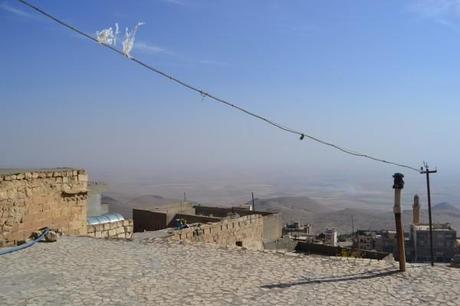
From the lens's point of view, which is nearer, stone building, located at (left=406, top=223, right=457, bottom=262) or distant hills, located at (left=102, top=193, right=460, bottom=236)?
stone building, located at (left=406, top=223, right=457, bottom=262)

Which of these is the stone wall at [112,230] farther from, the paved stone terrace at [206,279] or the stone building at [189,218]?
the stone building at [189,218]

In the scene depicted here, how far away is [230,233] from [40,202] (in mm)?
7860

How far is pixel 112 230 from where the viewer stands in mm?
14727

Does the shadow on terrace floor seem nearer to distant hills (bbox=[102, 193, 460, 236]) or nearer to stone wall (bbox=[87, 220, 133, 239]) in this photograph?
stone wall (bbox=[87, 220, 133, 239])

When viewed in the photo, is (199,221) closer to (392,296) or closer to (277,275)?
(277,275)

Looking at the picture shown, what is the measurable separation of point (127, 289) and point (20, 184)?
5.44 m

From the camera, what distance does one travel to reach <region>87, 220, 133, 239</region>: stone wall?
13.9m

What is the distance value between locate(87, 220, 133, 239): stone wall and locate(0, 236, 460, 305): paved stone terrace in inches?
161

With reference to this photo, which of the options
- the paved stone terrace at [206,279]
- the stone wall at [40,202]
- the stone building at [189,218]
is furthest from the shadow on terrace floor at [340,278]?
the stone building at [189,218]

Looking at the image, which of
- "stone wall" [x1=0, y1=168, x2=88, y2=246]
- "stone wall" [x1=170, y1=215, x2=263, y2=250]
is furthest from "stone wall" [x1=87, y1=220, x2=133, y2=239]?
"stone wall" [x1=170, y1=215, x2=263, y2=250]

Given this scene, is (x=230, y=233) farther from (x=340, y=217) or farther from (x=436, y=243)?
(x=340, y=217)

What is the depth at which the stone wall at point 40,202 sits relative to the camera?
10461 millimetres

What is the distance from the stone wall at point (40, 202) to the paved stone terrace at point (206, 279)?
136 centimetres

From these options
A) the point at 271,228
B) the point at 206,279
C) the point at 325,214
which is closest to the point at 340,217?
the point at 325,214
